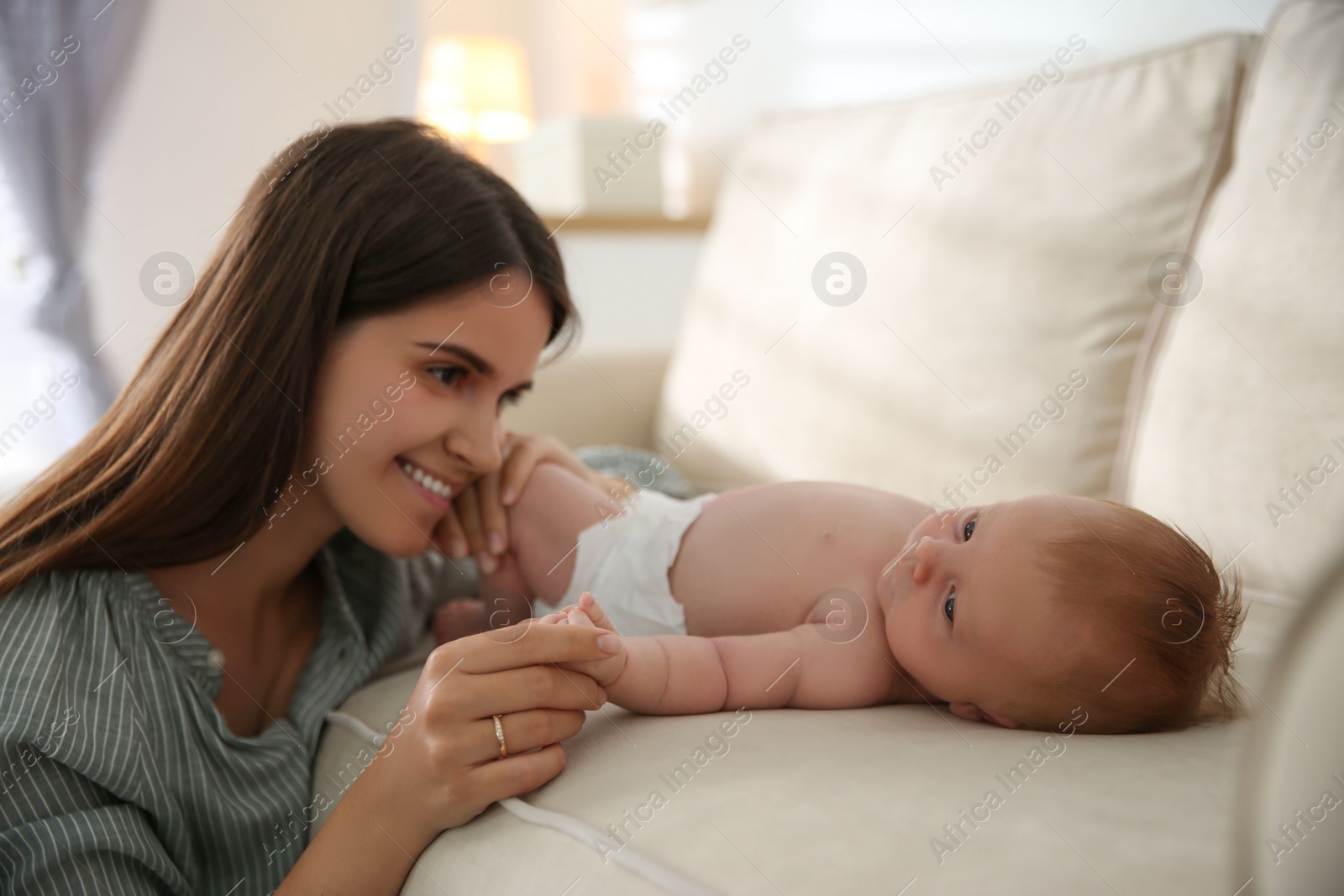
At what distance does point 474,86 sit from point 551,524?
224cm

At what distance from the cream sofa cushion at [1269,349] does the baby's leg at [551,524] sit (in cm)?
59

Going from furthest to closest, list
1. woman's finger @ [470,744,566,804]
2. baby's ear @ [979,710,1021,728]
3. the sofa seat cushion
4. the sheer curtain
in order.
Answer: the sheer curtain, baby's ear @ [979,710,1021,728], woman's finger @ [470,744,566,804], the sofa seat cushion

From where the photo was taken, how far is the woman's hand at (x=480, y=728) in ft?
1.98

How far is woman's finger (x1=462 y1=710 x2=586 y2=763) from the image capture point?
61 cm

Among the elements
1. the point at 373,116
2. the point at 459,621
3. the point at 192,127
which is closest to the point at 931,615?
the point at 459,621

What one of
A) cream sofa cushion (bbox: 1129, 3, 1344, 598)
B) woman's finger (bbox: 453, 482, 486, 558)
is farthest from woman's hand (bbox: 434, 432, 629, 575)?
cream sofa cushion (bbox: 1129, 3, 1344, 598)

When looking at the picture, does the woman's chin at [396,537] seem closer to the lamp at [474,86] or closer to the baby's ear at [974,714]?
the baby's ear at [974,714]

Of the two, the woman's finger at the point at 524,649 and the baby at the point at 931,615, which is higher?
the woman's finger at the point at 524,649

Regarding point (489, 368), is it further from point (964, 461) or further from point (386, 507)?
point (964, 461)

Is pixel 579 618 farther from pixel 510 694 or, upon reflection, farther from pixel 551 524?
pixel 551 524

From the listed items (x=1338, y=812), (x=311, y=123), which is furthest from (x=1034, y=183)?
(x=311, y=123)

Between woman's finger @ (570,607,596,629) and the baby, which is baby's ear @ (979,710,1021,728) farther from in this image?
woman's finger @ (570,607,596,629)

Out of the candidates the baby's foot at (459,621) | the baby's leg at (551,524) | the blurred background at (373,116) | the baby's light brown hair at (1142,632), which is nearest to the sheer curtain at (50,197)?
the blurred background at (373,116)

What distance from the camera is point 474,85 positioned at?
Answer: 2844mm
